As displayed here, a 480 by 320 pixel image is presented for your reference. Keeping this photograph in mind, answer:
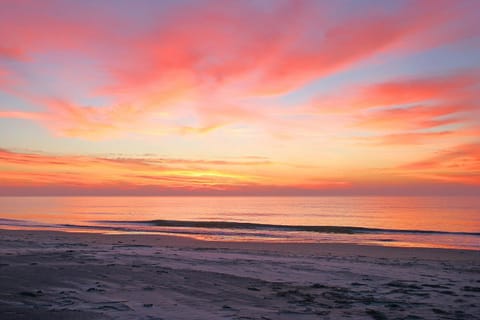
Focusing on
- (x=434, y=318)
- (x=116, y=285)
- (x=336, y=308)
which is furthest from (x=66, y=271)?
(x=434, y=318)

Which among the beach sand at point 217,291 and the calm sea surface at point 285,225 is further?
the calm sea surface at point 285,225

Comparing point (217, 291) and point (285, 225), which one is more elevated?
point (285, 225)

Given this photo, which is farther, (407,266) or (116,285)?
(407,266)

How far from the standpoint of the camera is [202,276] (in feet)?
35.5

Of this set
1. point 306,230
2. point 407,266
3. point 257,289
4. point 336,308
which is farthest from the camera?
point 306,230

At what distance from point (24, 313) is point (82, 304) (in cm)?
111

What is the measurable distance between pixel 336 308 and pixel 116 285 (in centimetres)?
505

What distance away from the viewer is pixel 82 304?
7.39 metres

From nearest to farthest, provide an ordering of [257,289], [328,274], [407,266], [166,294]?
[166,294] < [257,289] < [328,274] < [407,266]

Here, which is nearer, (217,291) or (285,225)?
(217,291)

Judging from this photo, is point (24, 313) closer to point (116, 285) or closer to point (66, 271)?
point (116, 285)

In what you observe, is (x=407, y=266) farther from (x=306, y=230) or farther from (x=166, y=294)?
(x=306, y=230)

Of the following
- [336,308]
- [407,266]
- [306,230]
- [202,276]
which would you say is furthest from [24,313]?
[306,230]

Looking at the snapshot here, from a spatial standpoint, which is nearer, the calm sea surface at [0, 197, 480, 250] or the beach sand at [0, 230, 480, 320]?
the beach sand at [0, 230, 480, 320]
